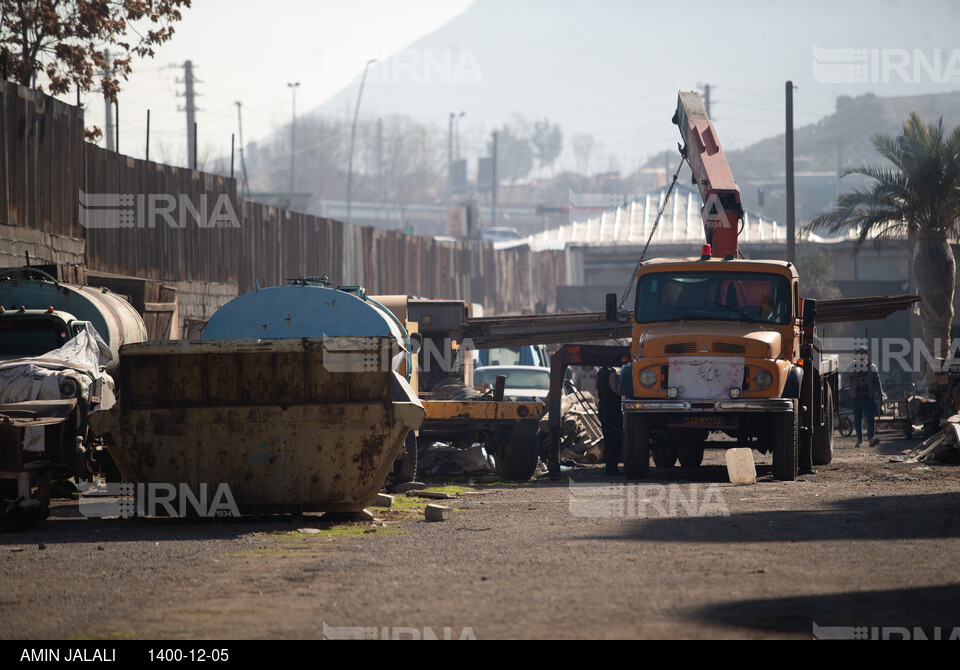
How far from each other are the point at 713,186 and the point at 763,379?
13.5 ft

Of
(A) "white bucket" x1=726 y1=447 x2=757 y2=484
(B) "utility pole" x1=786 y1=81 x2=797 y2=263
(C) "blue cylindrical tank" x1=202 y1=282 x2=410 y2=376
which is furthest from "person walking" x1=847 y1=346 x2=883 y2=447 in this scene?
(C) "blue cylindrical tank" x1=202 y1=282 x2=410 y2=376

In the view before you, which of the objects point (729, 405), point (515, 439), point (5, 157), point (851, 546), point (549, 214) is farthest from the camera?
point (549, 214)

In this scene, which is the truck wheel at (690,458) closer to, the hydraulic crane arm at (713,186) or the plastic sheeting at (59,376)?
the hydraulic crane arm at (713,186)

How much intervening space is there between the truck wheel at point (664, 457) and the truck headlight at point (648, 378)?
3.40 meters

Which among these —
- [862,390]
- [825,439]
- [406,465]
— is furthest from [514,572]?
[862,390]

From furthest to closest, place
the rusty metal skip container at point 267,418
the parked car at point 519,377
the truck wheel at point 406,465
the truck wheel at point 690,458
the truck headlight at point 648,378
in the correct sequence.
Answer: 1. the parked car at point 519,377
2. the truck wheel at point 690,458
3. the truck headlight at point 648,378
4. the truck wheel at point 406,465
5. the rusty metal skip container at point 267,418

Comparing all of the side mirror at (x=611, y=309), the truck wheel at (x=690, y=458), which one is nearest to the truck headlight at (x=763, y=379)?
the side mirror at (x=611, y=309)

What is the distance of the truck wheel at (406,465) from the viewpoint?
44.1 ft

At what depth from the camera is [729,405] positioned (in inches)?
539

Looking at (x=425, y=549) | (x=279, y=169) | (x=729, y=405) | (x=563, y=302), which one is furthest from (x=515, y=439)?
(x=279, y=169)

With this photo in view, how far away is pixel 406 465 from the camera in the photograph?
1353cm

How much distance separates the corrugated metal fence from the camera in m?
17.4

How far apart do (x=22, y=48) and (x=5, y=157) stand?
8.42 metres

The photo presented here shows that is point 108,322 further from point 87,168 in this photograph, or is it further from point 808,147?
point 808,147
